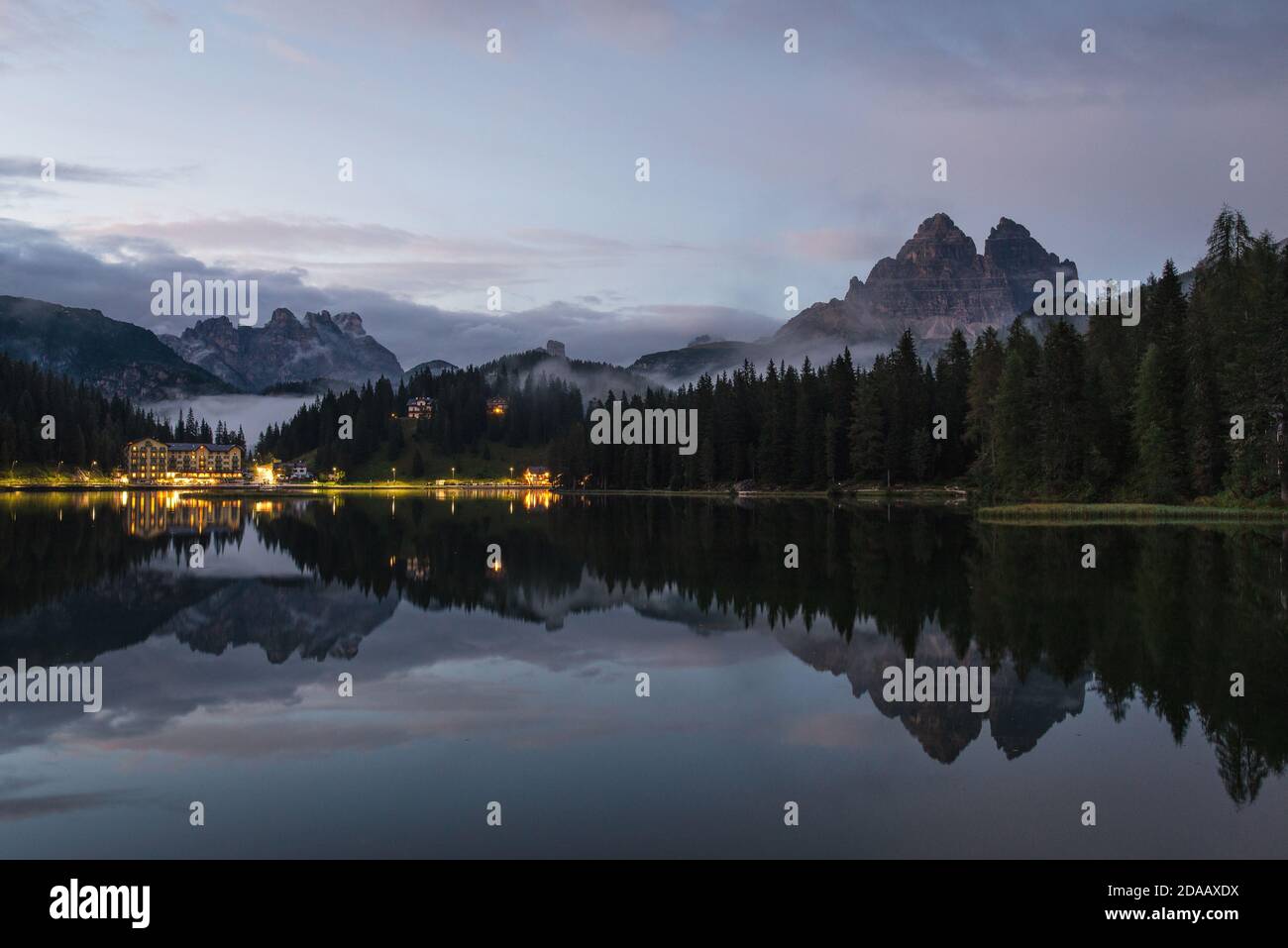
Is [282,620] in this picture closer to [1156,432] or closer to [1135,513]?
[1135,513]

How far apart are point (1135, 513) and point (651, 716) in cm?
7407

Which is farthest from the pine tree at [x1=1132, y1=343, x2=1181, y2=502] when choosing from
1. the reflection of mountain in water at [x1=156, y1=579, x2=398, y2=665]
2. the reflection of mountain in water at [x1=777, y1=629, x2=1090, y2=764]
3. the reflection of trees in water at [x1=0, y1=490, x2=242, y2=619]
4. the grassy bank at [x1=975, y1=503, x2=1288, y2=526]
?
the reflection of trees in water at [x1=0, y1=490, x2=242, y2=619]

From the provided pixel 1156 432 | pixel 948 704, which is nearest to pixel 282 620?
pixel 948 704

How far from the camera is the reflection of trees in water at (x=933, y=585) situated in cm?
2039

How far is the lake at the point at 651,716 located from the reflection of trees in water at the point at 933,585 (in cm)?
18

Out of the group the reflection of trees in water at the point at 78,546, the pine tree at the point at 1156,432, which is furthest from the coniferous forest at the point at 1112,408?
the reflection of trees in water at the point at 78,546

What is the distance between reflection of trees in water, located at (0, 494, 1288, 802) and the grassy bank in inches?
380

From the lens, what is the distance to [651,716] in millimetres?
18766
